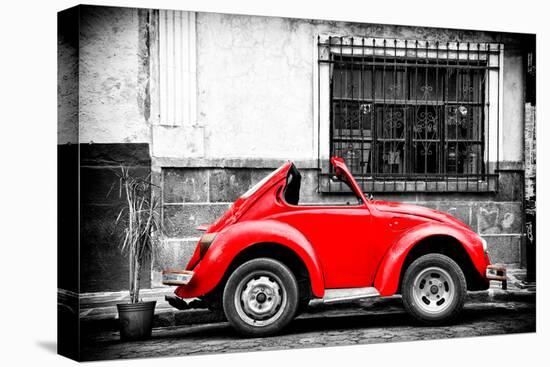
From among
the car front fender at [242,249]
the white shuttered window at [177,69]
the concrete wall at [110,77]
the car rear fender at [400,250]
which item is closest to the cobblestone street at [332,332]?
the car rear fender at [400,250]

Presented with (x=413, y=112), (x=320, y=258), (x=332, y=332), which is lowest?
(x=332, y=332)

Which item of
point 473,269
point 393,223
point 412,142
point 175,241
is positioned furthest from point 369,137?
point 175,241

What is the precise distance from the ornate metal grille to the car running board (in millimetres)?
1261

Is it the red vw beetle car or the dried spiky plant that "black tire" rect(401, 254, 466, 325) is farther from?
the dried spiky plant

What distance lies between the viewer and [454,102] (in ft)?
34.8

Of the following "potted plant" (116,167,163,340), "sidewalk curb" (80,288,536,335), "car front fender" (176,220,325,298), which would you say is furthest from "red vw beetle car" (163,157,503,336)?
"potted plant" (116,167,163,340)

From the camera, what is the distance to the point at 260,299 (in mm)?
8984

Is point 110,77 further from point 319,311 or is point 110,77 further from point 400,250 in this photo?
point 400,250

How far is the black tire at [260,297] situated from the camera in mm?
8891

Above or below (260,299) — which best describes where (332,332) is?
below

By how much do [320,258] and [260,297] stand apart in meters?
0.81

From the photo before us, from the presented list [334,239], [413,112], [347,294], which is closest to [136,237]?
[334,239]

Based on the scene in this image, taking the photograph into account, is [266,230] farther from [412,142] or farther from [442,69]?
[442,69]

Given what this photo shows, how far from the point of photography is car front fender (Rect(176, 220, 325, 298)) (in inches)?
350
